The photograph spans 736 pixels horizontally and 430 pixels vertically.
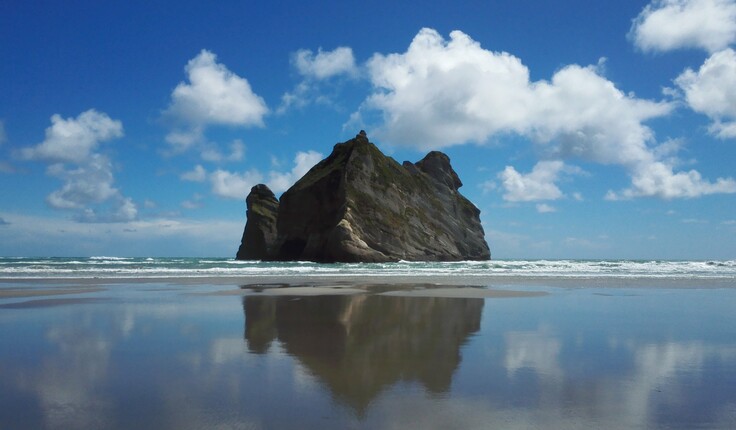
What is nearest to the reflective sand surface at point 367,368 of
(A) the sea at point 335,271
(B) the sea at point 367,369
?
(B) the sea at point 367,369

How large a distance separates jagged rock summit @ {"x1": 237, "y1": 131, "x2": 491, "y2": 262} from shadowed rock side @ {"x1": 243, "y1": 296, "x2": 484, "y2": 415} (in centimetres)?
4845

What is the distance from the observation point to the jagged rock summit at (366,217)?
67.0 meters

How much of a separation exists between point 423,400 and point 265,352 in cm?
320

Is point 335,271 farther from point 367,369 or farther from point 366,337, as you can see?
point 367,369

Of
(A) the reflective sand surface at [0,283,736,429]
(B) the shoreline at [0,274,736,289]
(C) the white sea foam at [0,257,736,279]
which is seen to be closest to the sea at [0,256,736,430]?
(A) the reflective sand surface at [0,283,736,429]

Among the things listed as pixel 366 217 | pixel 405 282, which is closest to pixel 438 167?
pixel 366 217

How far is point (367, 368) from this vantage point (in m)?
6.48

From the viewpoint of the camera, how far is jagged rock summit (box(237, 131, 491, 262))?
67.0m

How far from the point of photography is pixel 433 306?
13.8 metres

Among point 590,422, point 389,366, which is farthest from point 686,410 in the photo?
point 389,366

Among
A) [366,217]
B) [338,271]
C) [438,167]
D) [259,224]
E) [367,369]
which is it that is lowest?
[367,369]

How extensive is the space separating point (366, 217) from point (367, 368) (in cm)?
6291

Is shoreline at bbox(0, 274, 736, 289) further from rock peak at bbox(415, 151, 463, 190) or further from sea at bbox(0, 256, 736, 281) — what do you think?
rock peak at bbox(415, 151, 463, 190)

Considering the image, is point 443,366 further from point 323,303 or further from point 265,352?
point 323,303
